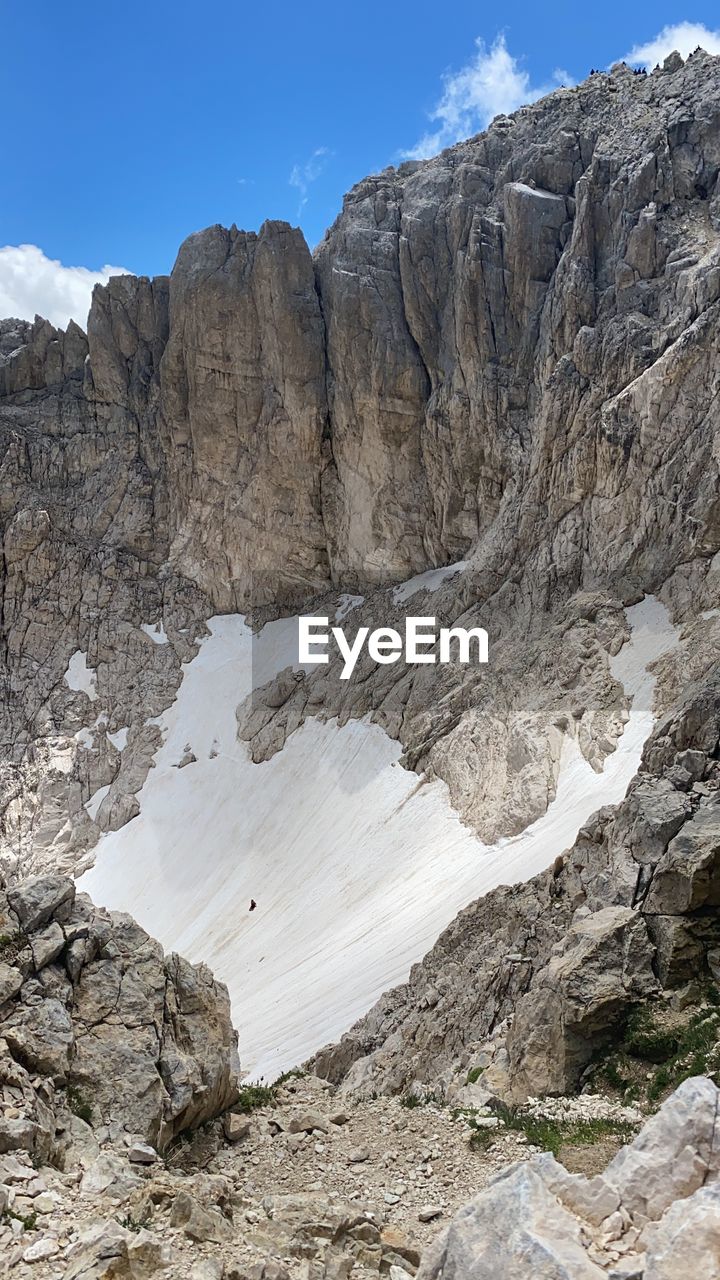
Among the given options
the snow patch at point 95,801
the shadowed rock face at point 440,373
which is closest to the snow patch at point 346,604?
the shadowed rock face at point 440,373

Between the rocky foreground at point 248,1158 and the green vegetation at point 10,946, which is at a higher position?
the green vegetation at point 10,946

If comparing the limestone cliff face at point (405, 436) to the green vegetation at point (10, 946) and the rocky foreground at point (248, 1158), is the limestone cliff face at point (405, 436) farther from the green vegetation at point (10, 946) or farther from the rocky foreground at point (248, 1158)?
the green vegetation at point (10, 946)

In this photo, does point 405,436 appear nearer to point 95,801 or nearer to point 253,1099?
point 95,801

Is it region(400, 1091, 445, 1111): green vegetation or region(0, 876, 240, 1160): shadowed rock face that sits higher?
region(0, 876, 240, 1160): shadowed rock face

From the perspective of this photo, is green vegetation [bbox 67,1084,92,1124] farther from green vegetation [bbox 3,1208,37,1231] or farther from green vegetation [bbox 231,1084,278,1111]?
green vegetation [bbox 3,1208,37,1231]

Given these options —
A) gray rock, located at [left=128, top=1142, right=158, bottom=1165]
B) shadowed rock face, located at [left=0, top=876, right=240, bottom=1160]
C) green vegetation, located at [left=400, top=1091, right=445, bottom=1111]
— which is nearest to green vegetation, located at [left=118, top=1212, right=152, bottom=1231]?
shadowed rock face, located at [left=0, top=876, right=240, bottom=1160]

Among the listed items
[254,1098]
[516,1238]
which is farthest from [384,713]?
[516,1238]
